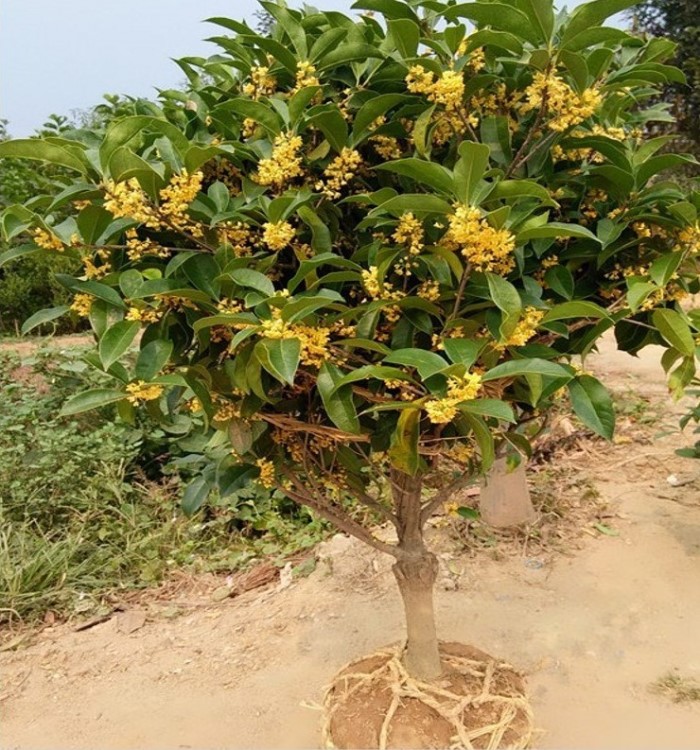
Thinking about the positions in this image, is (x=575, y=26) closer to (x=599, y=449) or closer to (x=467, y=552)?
(x=467, y=552)

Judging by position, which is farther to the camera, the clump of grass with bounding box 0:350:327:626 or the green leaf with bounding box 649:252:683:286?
the clump of grass with bounding box 0:350:327:626

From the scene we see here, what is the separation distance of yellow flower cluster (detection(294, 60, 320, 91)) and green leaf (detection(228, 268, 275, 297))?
1.19ft

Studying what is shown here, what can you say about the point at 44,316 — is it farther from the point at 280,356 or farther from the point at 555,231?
the point at 555,231

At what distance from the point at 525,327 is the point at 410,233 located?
24 cm

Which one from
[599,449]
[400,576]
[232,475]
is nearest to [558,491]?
Answer: [599,449]

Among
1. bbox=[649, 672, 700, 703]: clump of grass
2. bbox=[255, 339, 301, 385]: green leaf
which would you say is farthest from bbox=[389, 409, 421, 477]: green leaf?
bbox=[649, 672, 700, 703]: clump of grass

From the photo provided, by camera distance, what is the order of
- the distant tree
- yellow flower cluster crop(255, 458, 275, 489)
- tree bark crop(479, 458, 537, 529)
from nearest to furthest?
yellow flower cluster crop(255, 458, 275, 489) → tree bark crop(479, 458, 537, 529) → the distant tree

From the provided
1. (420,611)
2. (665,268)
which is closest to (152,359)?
(665,268)

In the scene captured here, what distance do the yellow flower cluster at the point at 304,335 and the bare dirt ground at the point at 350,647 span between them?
45.3 inches

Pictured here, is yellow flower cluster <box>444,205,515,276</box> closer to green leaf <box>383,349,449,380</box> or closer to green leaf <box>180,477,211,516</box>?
green leaf <box>383,349,449,380</box>

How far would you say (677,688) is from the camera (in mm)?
2275

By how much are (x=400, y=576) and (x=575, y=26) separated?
48.6 inches

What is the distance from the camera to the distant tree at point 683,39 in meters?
9.66

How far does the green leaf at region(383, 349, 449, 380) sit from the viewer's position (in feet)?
3.46
